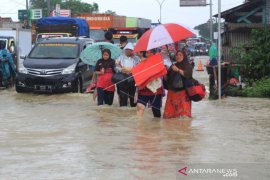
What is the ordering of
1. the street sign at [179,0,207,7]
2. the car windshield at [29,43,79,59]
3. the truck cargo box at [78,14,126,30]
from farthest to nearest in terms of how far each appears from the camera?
the truck cargo box at [78,14,126,30]
the car windshield at [29,43,79,59]
the street sign at [179,0,207,7]

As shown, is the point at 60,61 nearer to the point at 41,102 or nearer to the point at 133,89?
the point at 41,102

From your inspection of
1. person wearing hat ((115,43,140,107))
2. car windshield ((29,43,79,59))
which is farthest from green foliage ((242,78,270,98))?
car windshield ((29,43,79,59))

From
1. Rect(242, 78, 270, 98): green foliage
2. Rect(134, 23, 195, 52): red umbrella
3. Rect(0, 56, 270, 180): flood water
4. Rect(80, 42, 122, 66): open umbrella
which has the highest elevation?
Rect(134, 23, 195, 52): red umbrella

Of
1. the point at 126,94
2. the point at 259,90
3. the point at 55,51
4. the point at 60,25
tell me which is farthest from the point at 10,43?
the point at 259,90

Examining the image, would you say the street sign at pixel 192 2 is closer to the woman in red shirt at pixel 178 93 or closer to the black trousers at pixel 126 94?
the black trousers at pixel 126 94

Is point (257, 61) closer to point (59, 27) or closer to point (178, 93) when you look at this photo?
point (178, 93)

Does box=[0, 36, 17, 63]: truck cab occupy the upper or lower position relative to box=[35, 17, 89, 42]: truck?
lower

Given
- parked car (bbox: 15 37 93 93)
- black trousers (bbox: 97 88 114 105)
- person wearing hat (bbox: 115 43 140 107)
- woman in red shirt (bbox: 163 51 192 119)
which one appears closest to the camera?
woman in red shirt (bbox: 163 51 192 119)

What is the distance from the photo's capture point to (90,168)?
7.64m

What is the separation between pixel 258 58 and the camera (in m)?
18.2

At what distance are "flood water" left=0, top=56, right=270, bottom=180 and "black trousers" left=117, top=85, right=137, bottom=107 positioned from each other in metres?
0.21

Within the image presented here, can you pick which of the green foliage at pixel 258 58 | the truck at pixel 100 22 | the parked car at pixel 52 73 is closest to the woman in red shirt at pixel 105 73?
the parked car at pixel 52 73

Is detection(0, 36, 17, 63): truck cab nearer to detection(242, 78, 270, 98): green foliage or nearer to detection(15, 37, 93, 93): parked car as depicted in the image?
detection(15, 37, 93, 93): parked car

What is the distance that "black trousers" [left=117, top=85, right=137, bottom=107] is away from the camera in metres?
13.8
